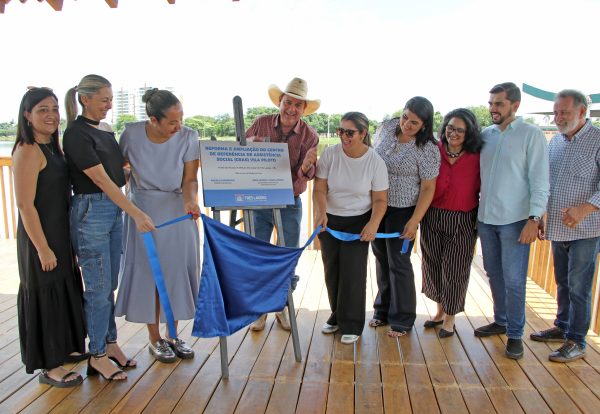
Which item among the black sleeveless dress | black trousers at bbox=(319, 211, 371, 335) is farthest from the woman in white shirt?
the black sleeveless dress

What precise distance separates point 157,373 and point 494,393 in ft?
5.96

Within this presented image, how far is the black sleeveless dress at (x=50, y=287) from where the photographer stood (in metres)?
2.19

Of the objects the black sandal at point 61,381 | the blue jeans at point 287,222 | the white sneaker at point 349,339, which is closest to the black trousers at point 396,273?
the white sneaker at point 349,339

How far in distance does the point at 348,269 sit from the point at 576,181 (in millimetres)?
1443

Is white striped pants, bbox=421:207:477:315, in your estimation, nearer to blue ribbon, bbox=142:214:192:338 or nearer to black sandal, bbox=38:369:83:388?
blue ribbon, bbox=142:214:192:338

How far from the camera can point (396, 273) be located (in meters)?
3.03

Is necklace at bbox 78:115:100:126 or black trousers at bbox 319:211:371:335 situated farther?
black trousers at bbox 319:211:371:335

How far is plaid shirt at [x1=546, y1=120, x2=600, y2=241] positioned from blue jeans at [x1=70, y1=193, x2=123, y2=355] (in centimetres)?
254

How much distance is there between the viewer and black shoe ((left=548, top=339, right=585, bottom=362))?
8.78 feet

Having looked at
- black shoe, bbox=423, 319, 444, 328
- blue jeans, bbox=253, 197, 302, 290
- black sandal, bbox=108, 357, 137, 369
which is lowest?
black shoe, bbox=423, 319, 444, 328

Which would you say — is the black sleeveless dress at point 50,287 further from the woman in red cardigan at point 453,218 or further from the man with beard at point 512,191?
the man with beard at point 512,191

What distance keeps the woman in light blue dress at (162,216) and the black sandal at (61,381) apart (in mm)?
390

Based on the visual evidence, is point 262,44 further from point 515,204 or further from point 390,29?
point 515,204

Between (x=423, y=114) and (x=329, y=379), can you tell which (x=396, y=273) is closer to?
(x=329, y=379)
